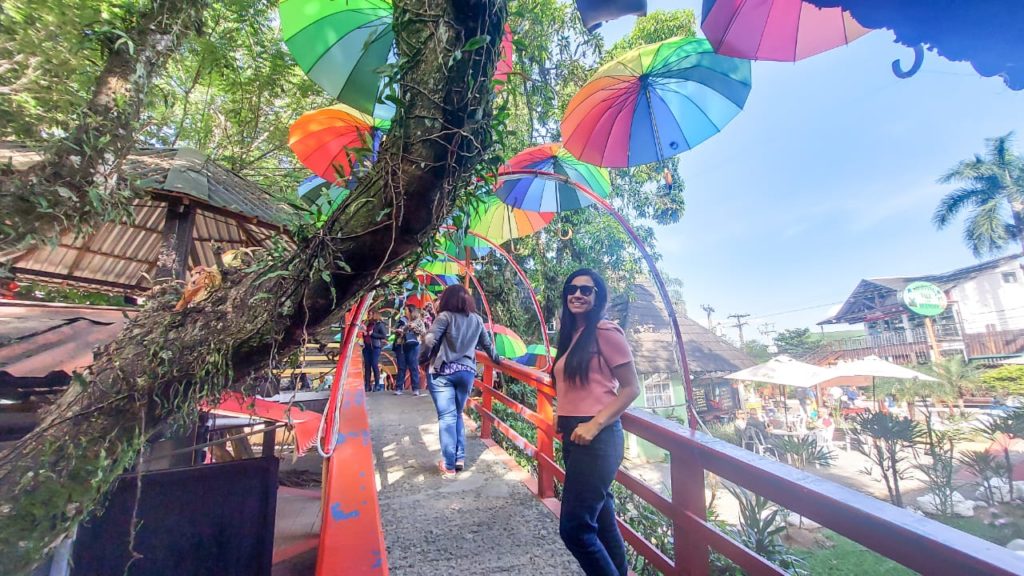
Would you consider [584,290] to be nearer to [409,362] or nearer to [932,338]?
[409,362]

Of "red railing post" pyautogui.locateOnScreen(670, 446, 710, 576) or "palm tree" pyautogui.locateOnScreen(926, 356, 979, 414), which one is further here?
"palm tree" pyautogui.locateOnScreen(926, 356, 979, 414)

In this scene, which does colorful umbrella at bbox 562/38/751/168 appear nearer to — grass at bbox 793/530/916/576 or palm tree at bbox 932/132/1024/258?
grass at bbox 793/530/916/576

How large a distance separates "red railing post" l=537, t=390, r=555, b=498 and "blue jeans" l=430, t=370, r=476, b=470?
0.78m

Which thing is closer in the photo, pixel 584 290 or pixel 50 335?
pixel 584 290

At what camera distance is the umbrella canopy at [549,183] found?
4370mm

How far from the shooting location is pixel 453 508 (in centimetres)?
331

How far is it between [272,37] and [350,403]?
7.56 meters

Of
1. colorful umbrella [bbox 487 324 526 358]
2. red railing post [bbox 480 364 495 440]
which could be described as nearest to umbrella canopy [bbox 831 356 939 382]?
colorful umbrella [bbox 487 324 526 358]

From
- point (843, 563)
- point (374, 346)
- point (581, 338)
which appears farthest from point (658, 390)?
point (581, 338)

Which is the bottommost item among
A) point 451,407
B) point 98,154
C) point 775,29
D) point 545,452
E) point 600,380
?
point 545,452

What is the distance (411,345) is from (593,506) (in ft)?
21.3

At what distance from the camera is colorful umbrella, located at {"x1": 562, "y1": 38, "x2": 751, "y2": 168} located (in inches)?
125

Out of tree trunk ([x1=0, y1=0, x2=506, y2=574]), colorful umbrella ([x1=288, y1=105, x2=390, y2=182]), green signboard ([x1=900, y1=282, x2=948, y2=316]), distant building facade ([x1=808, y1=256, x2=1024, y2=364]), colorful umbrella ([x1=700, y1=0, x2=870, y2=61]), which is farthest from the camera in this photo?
distant building facade ([x1=808, y1=256, x2=1024, y2=364])

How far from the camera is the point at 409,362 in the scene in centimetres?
815
